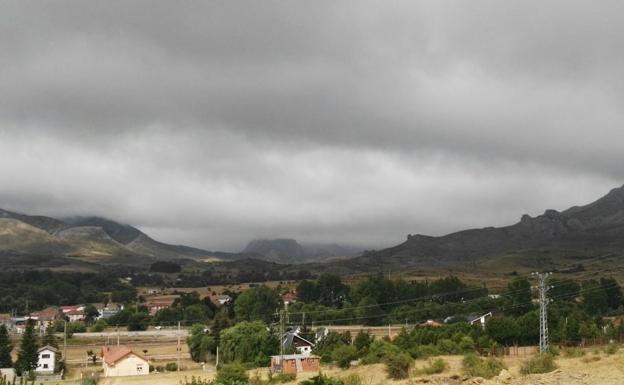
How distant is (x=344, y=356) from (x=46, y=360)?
44.5 metres

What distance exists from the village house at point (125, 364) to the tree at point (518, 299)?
63.8 meters

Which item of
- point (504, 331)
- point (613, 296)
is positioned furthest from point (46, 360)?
point (613, 296)

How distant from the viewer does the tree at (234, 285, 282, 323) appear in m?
129

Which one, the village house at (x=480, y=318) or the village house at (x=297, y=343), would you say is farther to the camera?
the village house at (x=480, y=318)

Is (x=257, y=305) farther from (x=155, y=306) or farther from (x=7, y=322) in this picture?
(x=7, y=322)

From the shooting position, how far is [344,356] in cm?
6016

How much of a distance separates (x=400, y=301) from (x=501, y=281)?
68569 millimetres

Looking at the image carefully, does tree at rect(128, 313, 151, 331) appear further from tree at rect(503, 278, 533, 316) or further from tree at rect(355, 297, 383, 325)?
tree at rect(503, 278, 533, 316)

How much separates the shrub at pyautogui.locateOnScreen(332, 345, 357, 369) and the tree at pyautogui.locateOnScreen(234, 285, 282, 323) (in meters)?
64.1

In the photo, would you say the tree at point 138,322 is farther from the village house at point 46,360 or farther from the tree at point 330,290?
the village house at point 46,360

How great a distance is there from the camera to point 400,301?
133625 mm

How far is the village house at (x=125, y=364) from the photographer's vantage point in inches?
2867

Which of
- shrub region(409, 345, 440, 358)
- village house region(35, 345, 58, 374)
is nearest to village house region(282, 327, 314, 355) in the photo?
shrub region(409, 345, 440, 358)

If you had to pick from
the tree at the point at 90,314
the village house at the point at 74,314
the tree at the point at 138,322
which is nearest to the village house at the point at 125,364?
the tree at the point at 138,322
